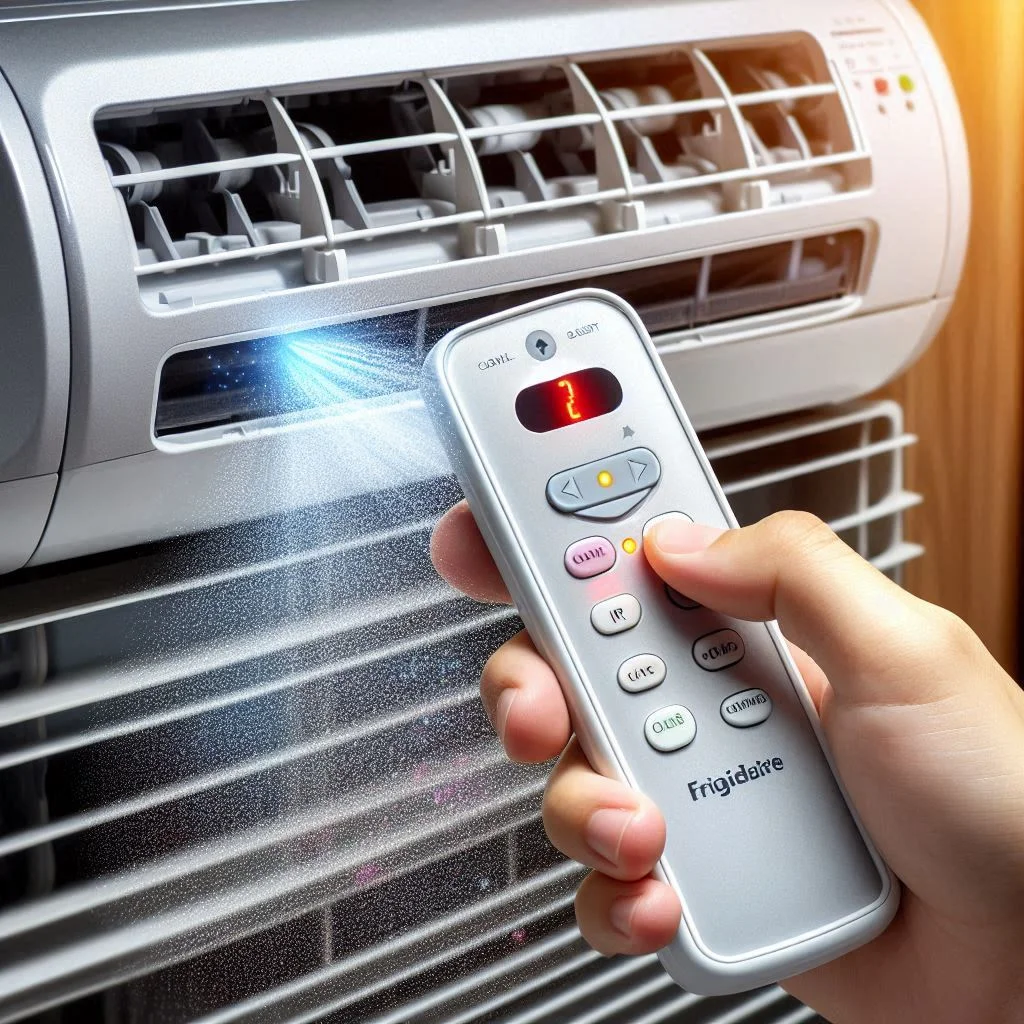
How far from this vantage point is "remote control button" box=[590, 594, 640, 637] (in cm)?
50

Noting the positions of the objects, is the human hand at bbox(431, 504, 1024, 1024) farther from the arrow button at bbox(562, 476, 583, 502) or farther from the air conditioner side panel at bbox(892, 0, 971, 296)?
the air conditioner side panel at bbox(892, 0, 971, 296)

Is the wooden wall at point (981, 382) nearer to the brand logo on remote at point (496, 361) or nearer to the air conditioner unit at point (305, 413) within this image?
the air conditioner unit at point (305, 413)

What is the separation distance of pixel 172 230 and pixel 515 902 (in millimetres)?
371

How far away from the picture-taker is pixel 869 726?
0.51 metres

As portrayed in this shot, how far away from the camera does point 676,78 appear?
2.41 ft

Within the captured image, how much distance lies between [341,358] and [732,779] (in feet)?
0.80

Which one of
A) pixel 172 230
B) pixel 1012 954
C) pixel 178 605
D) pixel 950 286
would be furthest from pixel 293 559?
pixel 950 286

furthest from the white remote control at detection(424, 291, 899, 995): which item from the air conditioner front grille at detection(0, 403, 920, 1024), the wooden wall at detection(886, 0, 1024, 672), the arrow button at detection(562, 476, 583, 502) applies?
the wooden wall at detection(886, 0, 1024, 672)

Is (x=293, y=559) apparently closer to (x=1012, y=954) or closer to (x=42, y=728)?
(x=42, y=728)

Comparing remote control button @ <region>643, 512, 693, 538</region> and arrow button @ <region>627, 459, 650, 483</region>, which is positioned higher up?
arrow button @ <region>627, 459, 650, 483</region>

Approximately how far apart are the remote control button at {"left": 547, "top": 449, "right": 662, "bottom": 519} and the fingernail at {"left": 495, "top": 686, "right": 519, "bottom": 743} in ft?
0.24

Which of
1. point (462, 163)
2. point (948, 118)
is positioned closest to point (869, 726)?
point (462, 163)

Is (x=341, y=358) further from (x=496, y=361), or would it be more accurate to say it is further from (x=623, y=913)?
(x=623, y=913)

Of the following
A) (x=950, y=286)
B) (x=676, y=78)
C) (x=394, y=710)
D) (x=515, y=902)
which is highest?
(x=676, y=78)
